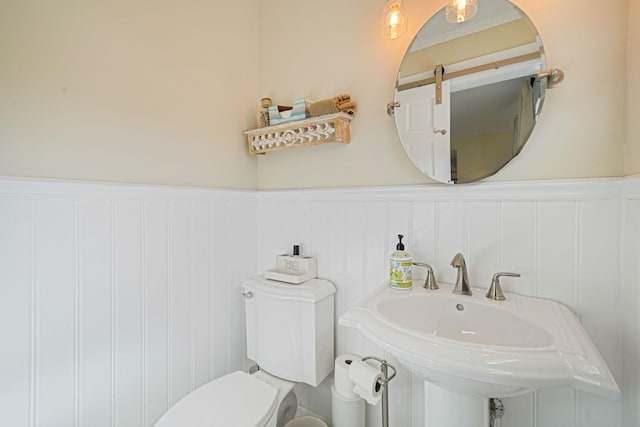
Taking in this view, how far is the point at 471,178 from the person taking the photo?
3.31 feet

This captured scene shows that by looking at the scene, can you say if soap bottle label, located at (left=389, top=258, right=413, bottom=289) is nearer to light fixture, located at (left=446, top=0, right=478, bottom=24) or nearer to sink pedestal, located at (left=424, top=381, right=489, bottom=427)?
sink pedestal, located at (left=424, top=381, right=489, bottom=427)

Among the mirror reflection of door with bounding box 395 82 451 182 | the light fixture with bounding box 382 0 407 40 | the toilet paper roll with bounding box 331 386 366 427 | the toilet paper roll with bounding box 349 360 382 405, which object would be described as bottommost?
the toilet paper roll with bounding box 331 386 366 427

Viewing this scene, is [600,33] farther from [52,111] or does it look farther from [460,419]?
[52,111]

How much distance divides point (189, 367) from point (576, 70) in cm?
182

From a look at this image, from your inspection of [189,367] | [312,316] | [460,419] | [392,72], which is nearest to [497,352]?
[460,419]

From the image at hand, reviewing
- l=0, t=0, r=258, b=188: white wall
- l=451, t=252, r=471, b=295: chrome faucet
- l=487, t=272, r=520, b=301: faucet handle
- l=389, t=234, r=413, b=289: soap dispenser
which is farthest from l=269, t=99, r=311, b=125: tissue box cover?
l=487, t=272, r=520, b=301: faucet handle

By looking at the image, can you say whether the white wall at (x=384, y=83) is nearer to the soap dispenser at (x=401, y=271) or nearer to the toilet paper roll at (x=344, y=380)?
the soap dispenser at (x=401, y=271)

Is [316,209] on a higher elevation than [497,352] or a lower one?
higher

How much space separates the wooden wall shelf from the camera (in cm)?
125

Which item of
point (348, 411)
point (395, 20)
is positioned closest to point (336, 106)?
point (395, 20)

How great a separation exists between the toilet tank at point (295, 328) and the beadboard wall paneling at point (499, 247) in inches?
3.9

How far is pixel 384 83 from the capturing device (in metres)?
1.21

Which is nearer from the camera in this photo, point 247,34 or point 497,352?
point 497,352

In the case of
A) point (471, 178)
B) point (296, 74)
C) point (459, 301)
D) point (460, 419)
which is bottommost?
point (460, 419)
